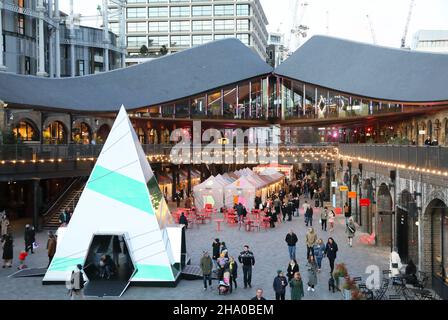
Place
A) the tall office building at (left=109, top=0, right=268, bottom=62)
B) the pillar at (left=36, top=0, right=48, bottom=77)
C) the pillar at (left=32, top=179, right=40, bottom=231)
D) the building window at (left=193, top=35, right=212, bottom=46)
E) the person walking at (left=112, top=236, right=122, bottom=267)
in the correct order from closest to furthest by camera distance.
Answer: the person walking at (left=112, top=236, right=122, bottom=267)
the pillar at (left=32, top=179, right=40, bottom=231)
the pillar at (left=36, top=0, right=48, bottom=77)
the tall office building at (left=109, top=0, right=268, bottom=62)
the building window at (left=193, top=35, right=212, bottom=46)

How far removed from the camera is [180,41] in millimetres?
90375

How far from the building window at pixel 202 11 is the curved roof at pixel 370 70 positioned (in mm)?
44299

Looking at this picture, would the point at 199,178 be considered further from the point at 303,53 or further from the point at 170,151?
the point at 303,53

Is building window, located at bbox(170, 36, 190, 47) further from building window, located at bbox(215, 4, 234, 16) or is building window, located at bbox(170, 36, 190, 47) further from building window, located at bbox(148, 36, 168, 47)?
building window, located at bbox(215, 4, 234, 16)

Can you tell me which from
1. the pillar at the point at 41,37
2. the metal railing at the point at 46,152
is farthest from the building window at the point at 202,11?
the metal railing at the point at 46,152

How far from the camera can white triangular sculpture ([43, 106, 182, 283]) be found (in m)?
15.0

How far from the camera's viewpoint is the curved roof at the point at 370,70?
33125 mm

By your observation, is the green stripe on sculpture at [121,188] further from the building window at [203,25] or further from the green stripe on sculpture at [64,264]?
the building window at [203,25]

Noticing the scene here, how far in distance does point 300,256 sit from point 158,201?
225 inches

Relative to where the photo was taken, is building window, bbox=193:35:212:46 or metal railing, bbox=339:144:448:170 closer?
metal railing, bbox=339:144:448:170

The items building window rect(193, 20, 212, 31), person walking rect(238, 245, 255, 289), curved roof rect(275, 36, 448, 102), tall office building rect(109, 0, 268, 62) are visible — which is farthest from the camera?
building window rect(193, 20, 212, 31)

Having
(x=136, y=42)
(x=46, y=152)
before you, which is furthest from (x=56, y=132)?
(x=136, y=42)

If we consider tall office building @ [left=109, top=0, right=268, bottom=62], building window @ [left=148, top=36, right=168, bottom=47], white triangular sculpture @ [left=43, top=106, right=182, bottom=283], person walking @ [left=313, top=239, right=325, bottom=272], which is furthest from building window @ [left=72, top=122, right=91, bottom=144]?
building window @ [left=148, top=36, right=168, bottom=47]

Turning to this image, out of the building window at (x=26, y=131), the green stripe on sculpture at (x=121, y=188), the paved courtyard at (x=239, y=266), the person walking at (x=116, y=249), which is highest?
the building window at (x=26, y=131)
